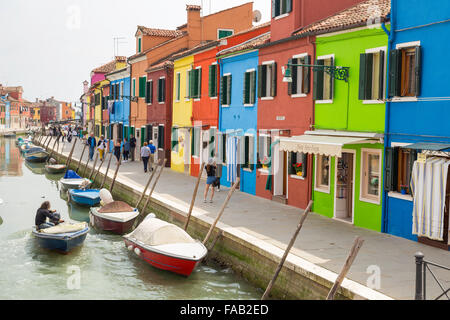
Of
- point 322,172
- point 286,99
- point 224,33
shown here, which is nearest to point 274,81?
point 286,99

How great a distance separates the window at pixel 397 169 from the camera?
43.1ft

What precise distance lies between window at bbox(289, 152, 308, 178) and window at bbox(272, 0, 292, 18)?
4630 mm

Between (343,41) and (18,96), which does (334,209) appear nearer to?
(343,41)

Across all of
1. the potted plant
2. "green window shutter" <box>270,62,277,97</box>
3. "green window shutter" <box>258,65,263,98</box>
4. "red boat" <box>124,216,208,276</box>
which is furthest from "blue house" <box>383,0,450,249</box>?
"green window shutter" <box>258,65,263,98</box>

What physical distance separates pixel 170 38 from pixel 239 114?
1566 centimetres

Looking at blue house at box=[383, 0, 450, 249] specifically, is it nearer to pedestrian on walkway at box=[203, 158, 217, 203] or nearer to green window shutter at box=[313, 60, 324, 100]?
green window shutter at box=[313, 60, 324, 100]

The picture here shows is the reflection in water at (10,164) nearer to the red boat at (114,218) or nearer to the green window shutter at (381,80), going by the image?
the red boat at (114,218)

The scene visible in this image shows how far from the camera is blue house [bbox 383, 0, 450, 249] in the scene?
11.8 metres

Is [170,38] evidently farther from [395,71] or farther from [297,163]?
[395,71]

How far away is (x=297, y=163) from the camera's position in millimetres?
17531

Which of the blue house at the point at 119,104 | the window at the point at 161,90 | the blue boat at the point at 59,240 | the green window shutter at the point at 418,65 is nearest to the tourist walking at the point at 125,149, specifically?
the window at the point at 161,90

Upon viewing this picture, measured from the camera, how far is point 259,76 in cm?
1980

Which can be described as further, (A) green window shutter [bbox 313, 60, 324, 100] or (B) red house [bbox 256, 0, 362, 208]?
(B) red house [bbox 256, 0, 362, 208]

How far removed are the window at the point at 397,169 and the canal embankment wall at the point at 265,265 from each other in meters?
3.37
